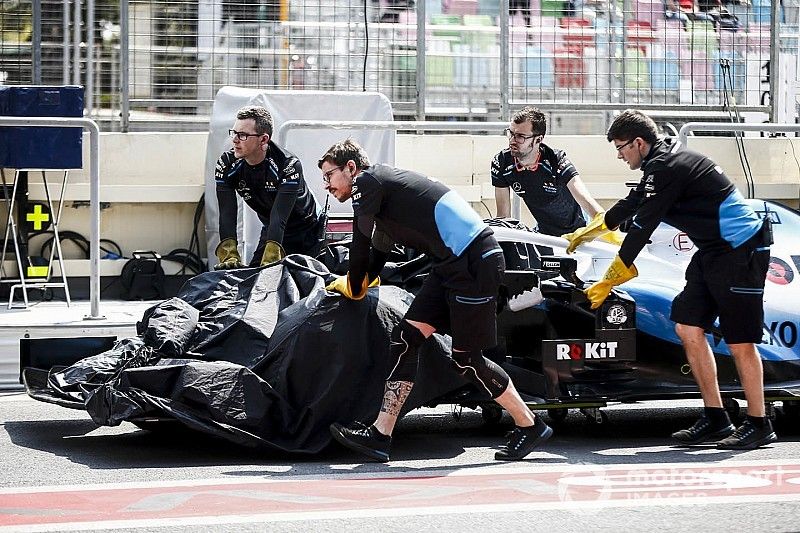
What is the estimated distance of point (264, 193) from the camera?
892cm

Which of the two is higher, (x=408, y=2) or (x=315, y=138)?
(x=408, y=2)

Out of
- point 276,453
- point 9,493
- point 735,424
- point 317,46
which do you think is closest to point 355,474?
point 276,453

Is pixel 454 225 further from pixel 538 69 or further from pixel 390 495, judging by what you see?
pixel 538 69

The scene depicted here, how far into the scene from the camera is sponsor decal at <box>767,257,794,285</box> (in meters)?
7.79

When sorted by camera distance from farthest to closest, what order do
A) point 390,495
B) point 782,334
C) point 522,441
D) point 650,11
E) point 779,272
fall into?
point 650,11 < point 779,272 < point 782,334 < point 522,441 < point 390,495

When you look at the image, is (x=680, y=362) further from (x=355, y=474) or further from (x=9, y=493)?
(x=9, y=493)

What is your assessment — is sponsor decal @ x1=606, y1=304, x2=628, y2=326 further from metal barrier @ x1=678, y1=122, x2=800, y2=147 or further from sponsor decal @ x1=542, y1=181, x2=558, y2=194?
metal barrier @ x1=678, y1=122, x2=800, y2=147

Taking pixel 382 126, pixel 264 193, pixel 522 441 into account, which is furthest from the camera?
pixel 382 126

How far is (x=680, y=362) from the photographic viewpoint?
7.48 m

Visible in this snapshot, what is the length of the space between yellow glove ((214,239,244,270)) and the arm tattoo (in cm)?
194

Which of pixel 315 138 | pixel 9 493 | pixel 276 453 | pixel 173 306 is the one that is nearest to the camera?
pixel 9 493

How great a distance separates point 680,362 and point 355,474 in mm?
2116

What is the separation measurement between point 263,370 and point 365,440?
71cm

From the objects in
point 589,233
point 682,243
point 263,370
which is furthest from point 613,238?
point 263,370
